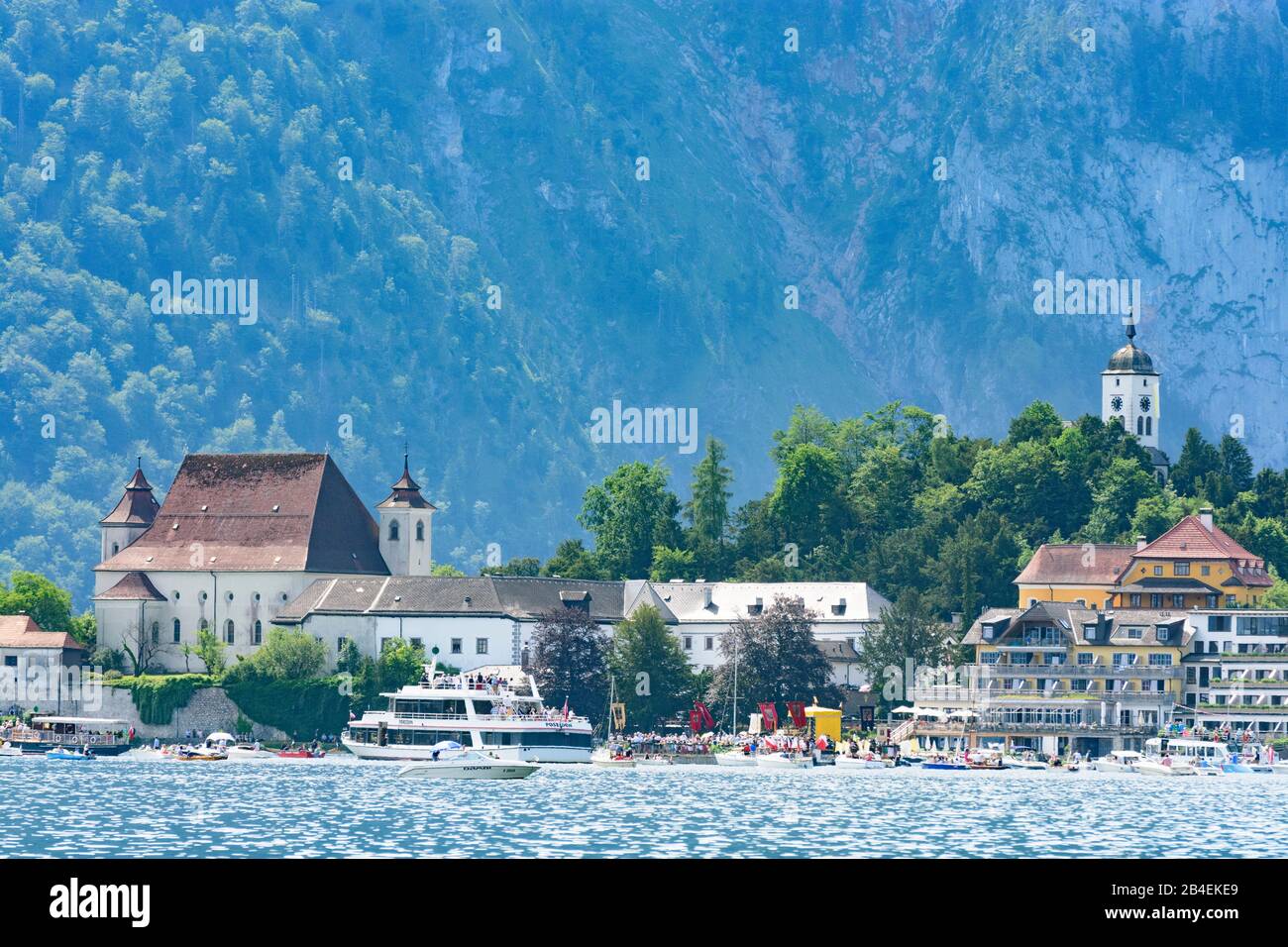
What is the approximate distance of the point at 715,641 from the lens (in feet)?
487

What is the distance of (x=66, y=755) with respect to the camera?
127 m

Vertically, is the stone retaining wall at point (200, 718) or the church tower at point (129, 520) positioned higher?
the church tower at point (129, 520)

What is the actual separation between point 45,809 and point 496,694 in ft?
132

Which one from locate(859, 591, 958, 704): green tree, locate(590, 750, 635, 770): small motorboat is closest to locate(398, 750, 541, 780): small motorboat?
locate(590, 750, 635, 770): small motorboat

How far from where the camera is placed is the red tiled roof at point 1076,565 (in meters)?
146

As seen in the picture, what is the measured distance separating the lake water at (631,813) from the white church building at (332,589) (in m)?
24.5

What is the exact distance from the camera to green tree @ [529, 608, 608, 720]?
437 ft

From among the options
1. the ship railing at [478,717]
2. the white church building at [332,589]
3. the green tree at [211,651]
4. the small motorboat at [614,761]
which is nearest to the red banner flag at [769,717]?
the small motorboat at [614,761]

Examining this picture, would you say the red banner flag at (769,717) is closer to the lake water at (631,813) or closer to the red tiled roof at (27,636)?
the lake water at (631,813)

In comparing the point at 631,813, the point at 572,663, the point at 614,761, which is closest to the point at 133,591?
the point at 572,663

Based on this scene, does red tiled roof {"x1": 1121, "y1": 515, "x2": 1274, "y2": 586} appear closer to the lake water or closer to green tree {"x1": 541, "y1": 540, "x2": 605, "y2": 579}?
the lake water

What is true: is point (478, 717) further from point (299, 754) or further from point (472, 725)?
point (299, 754)

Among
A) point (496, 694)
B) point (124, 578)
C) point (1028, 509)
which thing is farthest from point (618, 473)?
point (496, 694)
